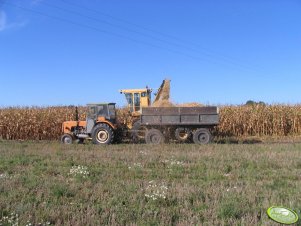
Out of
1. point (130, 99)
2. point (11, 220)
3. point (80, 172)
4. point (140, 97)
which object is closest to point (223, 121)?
point (140, 97)

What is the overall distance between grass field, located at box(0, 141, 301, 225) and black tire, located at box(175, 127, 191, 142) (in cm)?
651

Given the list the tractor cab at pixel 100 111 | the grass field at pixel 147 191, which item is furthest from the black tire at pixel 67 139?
the grass field at pixel 147 191

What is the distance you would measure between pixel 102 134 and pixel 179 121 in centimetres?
332

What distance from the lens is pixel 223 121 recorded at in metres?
24.5

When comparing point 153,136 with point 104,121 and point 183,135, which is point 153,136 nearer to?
point 183,135

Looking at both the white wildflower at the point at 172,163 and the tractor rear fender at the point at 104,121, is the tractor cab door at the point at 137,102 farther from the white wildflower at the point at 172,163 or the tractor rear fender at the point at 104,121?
the white wildflower at the point at 172,163

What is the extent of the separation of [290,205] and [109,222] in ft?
8.61

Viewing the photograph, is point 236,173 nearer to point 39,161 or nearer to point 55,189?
point 55,189

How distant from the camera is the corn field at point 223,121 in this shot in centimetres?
2359

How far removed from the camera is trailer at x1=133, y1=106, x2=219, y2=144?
17.6 meters

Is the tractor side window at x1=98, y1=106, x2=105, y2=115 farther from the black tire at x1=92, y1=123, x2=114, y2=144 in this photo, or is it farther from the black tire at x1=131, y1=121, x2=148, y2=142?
the black tire at x1=131, y1=121, x2=148, y2=142

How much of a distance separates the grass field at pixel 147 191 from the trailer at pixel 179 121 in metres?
6.25

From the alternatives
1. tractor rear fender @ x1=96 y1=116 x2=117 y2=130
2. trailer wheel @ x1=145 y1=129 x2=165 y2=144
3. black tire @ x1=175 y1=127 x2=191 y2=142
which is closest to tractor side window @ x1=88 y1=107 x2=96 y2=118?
tractor rear fender @ x1=96 y1=116 x2=117 y2=130

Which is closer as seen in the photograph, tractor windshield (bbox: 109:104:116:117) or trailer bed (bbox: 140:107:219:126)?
trailer bed (bbox: 140:107:219:126)
